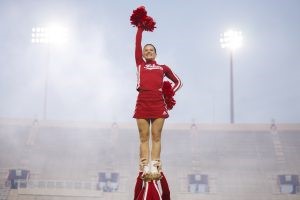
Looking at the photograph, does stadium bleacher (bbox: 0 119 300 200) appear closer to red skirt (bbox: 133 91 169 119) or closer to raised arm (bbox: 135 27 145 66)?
raised arm (bbox: 135 27 145 66)

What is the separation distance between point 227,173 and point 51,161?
47.5ft

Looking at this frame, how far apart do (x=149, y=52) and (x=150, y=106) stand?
2.51 ft

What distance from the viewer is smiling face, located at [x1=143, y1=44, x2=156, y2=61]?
5.05m

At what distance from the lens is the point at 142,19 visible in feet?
17.0

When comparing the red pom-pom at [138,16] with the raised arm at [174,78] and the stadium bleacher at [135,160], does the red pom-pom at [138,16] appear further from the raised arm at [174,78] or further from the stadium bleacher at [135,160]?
the stadium bleacher at [135,160]

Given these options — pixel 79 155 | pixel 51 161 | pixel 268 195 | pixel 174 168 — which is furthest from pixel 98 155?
pixel 268 195

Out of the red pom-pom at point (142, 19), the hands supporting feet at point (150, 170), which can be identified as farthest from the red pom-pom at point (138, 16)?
the hands supporting feet at point (150, 170)

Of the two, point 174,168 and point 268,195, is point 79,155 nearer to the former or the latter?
point 174,168

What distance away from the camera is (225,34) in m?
40.2

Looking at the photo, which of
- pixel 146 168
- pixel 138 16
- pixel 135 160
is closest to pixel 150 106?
pixel 146 168

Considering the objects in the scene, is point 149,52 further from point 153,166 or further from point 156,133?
point 153,166

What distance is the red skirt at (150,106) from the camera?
15.5 feet

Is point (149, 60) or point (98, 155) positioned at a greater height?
point (149, 60)

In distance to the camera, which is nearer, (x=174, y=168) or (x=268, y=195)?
(x=268, y=195)
